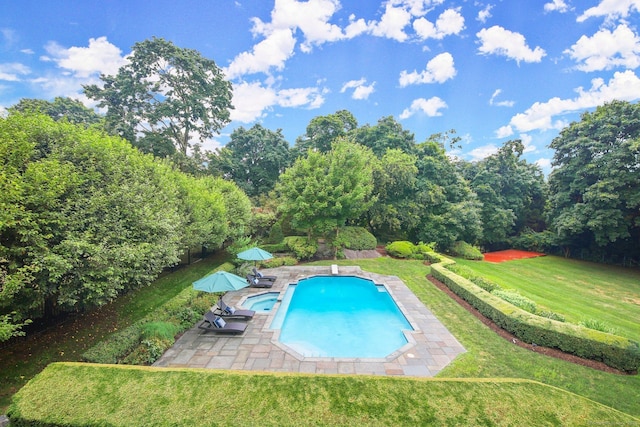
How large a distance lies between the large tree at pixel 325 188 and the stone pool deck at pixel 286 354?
9.27 metres

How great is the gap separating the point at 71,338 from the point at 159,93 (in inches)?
928

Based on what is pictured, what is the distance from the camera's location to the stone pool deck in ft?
24.6

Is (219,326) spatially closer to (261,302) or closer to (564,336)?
(261,302)

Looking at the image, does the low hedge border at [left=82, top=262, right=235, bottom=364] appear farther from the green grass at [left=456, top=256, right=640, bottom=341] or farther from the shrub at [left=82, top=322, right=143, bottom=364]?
the green grass at [left=456, top=256, right=640, bottom=341]

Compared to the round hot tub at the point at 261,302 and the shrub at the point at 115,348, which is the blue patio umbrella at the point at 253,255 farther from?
the shrub at the point at 115,348

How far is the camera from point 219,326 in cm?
935

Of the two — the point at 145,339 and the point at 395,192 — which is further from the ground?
the point at 395,192

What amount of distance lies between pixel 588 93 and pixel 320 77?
69.0ft

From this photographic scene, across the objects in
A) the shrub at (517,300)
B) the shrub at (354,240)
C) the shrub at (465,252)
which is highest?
the shrub at (354,240)

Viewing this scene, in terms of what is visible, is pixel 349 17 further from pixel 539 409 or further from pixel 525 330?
pixel 539 409

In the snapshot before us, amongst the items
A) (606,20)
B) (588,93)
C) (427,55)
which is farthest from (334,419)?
(588,93)

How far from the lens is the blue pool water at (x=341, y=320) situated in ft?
30.5

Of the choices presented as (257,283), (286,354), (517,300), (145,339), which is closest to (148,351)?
(145,339)

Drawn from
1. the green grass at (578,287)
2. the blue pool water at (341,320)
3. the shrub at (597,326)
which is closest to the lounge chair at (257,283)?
the blue pool water at (341,320)
